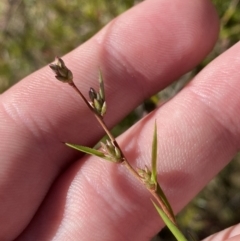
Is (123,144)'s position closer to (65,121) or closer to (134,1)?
(65,121)

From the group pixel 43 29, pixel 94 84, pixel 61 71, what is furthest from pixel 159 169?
pixel 43 29

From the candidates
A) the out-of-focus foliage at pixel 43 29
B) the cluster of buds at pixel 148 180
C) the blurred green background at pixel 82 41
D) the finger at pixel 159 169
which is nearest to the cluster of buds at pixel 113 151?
the cluster of buds at pixel 148 180

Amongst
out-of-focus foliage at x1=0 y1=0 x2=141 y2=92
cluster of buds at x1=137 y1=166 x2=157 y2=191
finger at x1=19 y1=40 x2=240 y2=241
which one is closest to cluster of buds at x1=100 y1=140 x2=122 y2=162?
cluster of buds at x1=137 y1=166 x2=157 y2=191

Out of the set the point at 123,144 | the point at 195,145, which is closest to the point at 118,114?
the point at 123,144

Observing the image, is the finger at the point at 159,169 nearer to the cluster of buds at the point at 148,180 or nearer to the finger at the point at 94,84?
the finger at the point at 94,84

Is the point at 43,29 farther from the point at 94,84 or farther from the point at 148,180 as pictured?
the point at 148,180
